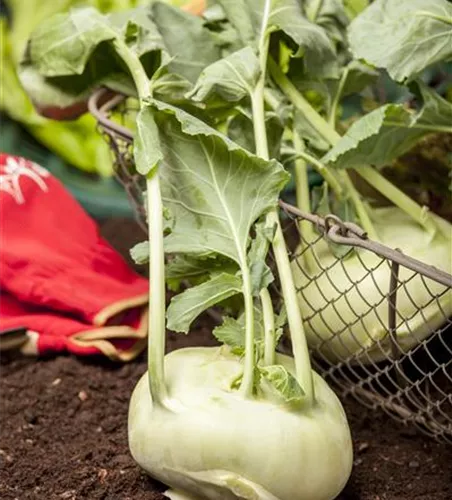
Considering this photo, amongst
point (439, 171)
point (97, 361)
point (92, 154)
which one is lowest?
point (92, 154)

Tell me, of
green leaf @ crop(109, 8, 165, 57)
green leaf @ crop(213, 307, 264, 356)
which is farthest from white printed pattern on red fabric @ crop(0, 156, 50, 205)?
green leaf @ crop(213, 307, 264, 356)

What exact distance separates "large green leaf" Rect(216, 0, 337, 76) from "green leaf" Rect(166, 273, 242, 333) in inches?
10.9

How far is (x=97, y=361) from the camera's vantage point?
1.17 meters

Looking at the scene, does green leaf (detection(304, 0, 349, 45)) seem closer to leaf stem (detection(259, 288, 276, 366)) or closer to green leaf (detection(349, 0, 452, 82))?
green leaf (detection(349, 0, 452, 82))

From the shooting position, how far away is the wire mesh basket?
0.91 meters

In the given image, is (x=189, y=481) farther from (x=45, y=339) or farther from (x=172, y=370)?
(x=45, y=339)

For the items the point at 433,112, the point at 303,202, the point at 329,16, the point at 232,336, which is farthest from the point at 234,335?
the point at 329,16

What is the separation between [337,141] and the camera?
1010mm

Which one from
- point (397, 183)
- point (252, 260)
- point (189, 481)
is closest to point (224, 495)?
point (189, 481)

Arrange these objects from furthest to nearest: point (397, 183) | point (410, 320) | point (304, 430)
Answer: point (397, 183) → point (410, 320) → point (304, 430)

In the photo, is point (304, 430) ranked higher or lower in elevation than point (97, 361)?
higher

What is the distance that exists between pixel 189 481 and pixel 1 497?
0.66 feet

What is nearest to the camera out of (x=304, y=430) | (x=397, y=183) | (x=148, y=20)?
(x=304, y=430)

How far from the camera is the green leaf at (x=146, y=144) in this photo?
869 millimetres
